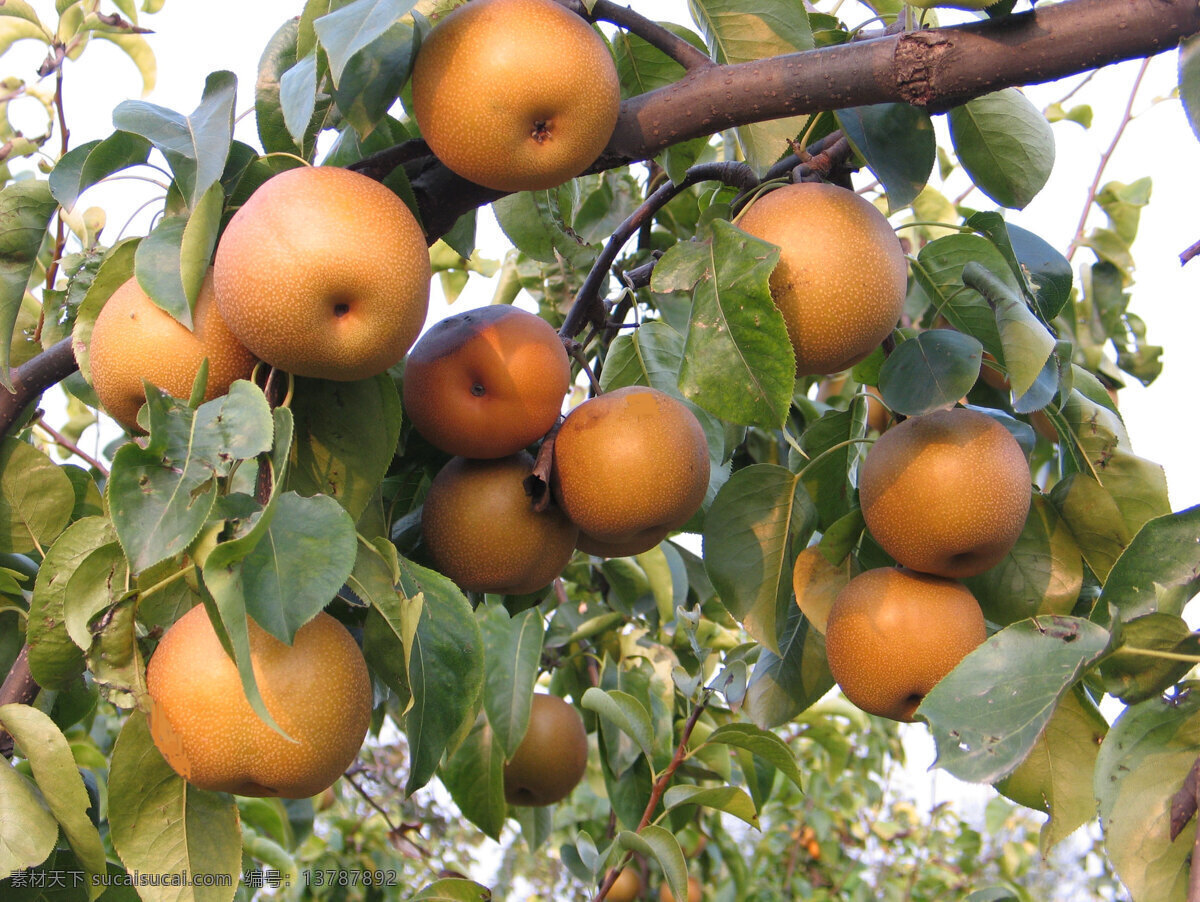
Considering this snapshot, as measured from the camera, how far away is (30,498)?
1.48 meters

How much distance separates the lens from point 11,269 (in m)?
1.31

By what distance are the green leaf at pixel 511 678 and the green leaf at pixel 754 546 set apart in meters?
0.61

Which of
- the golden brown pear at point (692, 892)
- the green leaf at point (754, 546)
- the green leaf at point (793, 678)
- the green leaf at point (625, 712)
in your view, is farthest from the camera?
the golden brown pear at point (692, 892)

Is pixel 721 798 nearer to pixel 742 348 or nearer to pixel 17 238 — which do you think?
pixel 742 348

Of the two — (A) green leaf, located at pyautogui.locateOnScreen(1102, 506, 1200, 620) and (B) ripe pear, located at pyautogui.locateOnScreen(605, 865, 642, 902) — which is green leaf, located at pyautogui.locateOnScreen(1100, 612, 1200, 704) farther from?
(B) ripe pear, located at pyautogui.locateOnScreen(605, 865, 642, 902)

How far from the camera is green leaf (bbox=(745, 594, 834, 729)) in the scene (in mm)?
1602

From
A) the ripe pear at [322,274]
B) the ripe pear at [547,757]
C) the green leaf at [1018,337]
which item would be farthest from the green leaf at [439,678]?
the ripe pear at [547,757]

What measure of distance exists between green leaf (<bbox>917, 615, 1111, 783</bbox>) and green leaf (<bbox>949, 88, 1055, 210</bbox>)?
0.68 m

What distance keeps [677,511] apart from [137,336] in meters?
0.70

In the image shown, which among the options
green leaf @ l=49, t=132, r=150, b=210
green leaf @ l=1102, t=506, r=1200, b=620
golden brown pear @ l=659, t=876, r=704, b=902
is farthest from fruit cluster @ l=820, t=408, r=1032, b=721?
golden brown pear @ l=659, t=876, r=704, b=902

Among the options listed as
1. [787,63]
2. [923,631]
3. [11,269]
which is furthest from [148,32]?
[923,631]

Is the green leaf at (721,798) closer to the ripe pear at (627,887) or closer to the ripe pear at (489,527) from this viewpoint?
the ripe pear at (489,527)

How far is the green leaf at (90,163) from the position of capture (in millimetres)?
1188

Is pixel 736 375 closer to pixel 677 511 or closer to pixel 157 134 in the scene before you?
pixel 677 511
